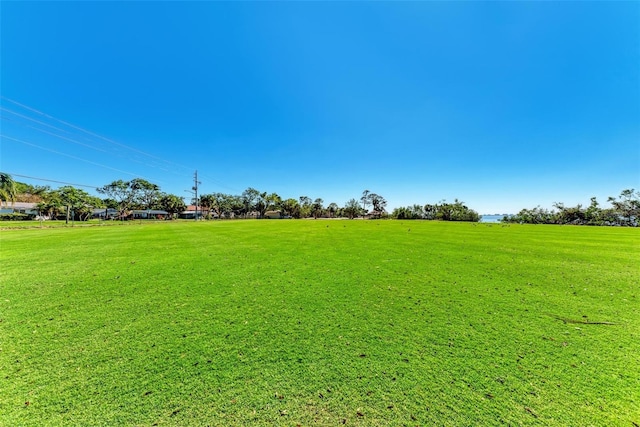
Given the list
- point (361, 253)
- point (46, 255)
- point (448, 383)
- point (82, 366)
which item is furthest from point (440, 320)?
point (46, 255)

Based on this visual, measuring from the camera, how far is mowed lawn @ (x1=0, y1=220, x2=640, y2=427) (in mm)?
1979

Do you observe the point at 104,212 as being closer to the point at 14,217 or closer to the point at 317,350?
the point at 14,217

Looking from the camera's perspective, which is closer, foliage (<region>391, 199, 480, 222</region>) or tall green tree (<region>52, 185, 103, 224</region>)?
tall green tree (<region>52, 185, 103, 224</region>)

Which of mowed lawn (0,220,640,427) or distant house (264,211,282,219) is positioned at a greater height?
distant house (264,211,282,219)

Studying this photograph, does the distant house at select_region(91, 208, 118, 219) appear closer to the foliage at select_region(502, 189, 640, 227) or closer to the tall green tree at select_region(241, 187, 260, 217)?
the tall green tree at select_region(241, 187, 260, 217)

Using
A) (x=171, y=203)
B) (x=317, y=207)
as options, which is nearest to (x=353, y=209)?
(x=317, y=207)

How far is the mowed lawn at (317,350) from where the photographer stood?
6.49 ft

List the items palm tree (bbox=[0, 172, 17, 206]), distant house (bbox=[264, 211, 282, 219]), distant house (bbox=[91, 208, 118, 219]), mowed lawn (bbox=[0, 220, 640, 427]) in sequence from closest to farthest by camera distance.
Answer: mowed lawn (bbox=[0, 220, 640, 427]) < palm tree (bbox=[0, 172, 17, 206]) < distant house (bbox=[91, 208, 118, 219]) < distant house (bbox=[264, 211, 282, 219])

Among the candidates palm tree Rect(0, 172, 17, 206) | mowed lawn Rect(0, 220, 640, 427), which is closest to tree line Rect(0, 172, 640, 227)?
palm tree Rect(0, 172, 17, 206)

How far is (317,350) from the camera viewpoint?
2.81 metres

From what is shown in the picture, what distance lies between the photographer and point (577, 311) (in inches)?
153

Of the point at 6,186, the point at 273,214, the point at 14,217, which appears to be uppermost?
the point at 6,186

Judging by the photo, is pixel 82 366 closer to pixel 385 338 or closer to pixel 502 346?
pixel 385 338

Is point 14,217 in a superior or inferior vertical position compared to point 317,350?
superior
